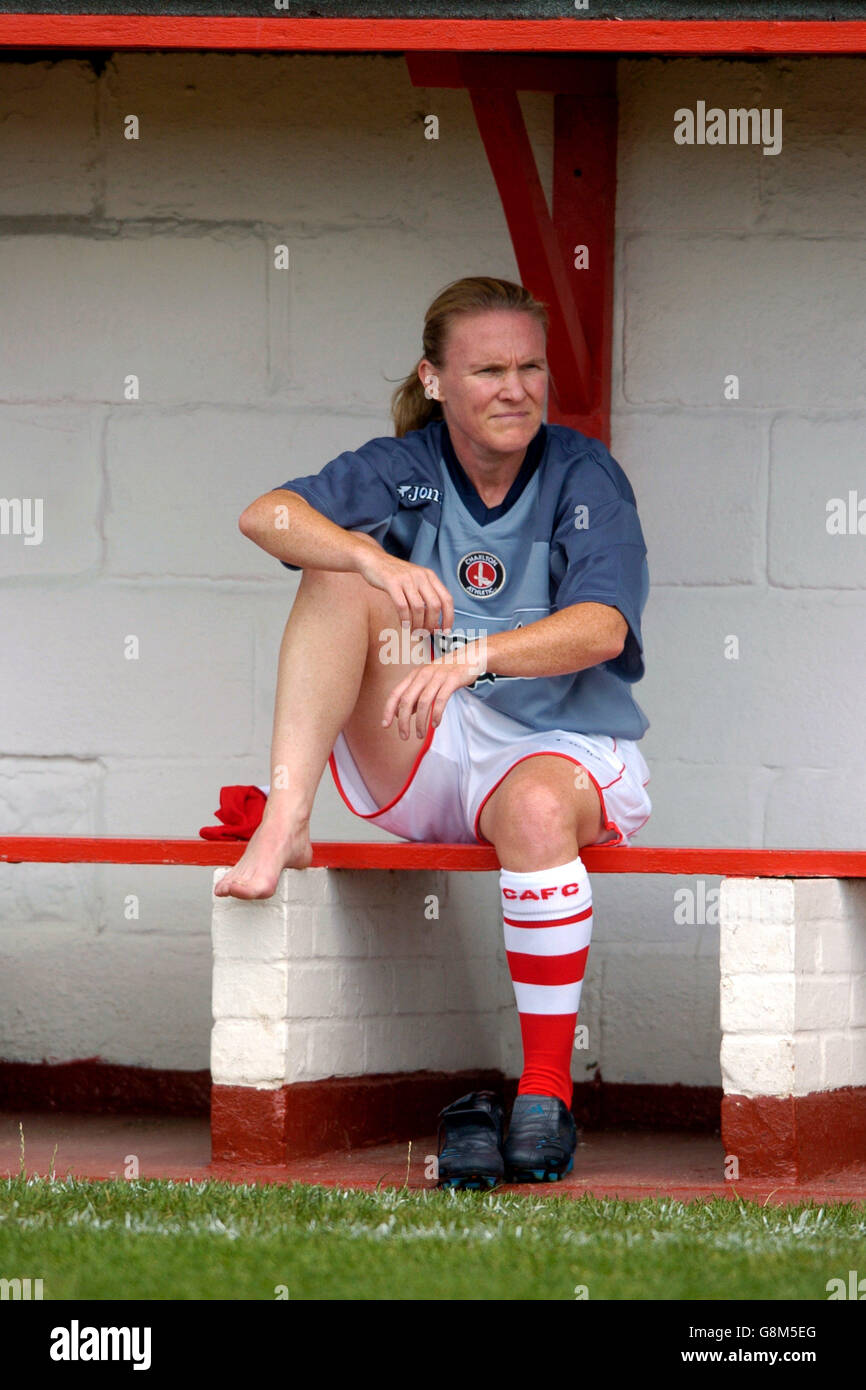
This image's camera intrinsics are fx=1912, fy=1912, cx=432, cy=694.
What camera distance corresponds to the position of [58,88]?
14.8ft

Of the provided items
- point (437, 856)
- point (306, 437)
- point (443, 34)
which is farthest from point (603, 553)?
point (306, 437)

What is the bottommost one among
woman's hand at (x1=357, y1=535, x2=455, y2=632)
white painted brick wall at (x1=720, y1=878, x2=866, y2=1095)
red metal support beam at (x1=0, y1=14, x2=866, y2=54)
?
white painted brick wall at (x1=720, y1=878, x2=866, y2=1095)

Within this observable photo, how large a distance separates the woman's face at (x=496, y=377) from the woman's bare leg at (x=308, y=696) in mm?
379

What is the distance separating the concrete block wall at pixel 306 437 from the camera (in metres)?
4.30

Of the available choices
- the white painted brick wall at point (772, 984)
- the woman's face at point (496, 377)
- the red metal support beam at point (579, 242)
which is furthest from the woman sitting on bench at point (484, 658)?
the red metal support beam at point (579, 242)

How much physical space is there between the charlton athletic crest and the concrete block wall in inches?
34.3

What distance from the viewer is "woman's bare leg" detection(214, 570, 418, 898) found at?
3.30 m

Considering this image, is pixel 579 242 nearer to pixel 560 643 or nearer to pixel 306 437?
pixel 306 437

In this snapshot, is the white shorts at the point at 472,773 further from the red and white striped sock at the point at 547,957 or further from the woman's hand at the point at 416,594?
the woman's hand at the point at 416,594

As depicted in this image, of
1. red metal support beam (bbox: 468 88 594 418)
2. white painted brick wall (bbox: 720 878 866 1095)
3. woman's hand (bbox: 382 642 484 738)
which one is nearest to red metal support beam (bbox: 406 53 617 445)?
red metal support beam (bbox: 468 88 594 418)

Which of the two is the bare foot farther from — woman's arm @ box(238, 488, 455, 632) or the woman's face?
→ the woman's face

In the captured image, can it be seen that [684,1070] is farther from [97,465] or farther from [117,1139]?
[97,465]

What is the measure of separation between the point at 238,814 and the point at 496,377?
928mm
